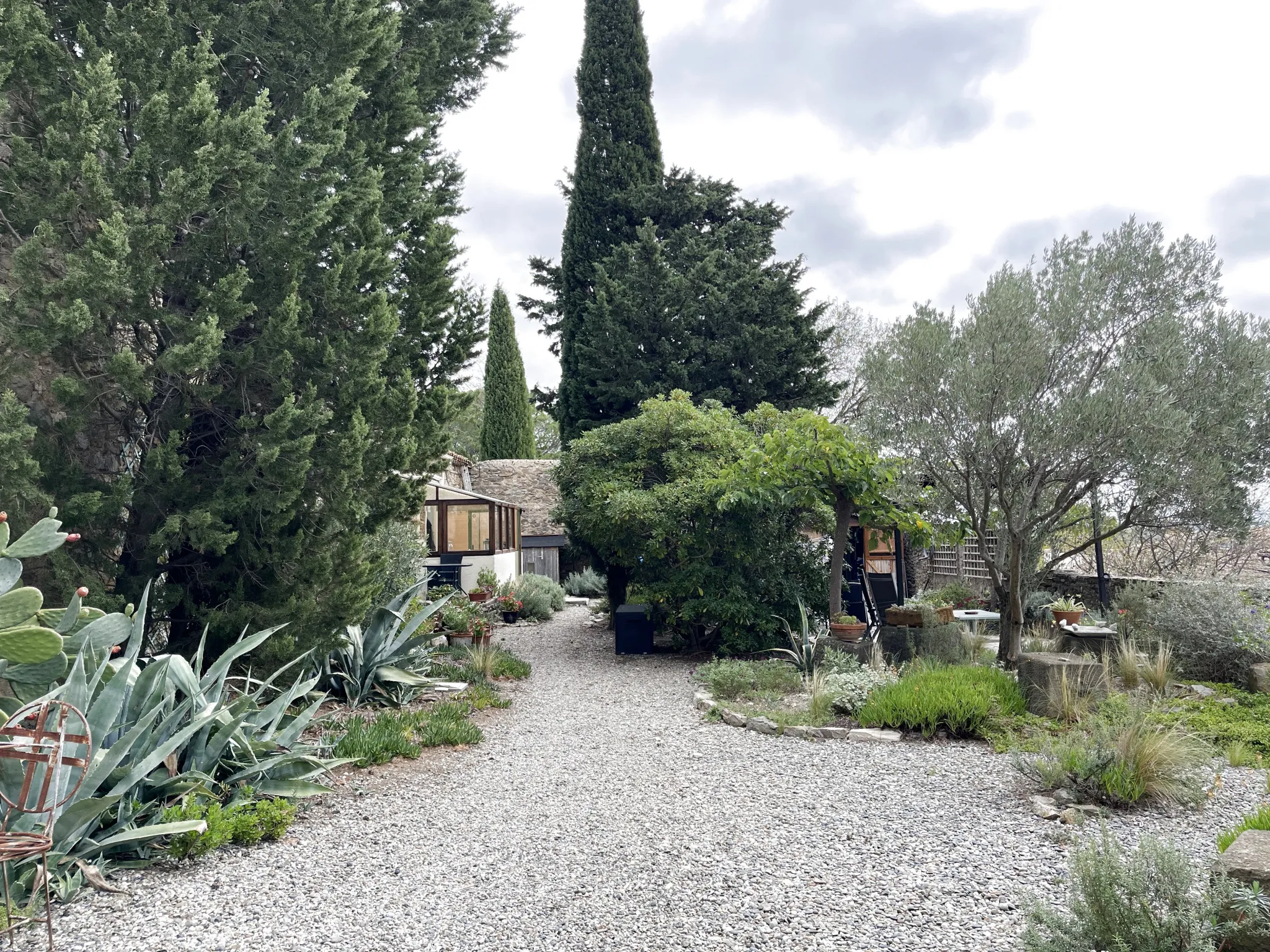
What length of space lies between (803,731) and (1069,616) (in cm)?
524

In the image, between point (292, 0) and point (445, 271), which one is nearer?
point (292, 0)

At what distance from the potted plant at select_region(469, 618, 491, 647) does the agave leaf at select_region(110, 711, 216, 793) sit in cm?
665

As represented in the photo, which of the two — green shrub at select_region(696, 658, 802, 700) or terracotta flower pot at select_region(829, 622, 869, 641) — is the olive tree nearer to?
terracotta flower pot at select_region(829, 622, 869, 641)

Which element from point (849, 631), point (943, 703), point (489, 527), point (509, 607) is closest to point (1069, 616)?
point (849, 631)

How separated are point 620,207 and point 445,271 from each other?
34.7 feet

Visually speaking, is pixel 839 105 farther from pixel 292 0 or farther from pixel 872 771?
pixel 872 771

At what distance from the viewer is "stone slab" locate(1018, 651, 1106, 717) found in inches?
231

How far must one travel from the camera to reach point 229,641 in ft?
19.5

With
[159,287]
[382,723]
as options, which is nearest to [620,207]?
[159,287]

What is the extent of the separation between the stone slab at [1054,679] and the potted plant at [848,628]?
248 cm

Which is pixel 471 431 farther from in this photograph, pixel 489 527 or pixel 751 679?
pixel 751 679

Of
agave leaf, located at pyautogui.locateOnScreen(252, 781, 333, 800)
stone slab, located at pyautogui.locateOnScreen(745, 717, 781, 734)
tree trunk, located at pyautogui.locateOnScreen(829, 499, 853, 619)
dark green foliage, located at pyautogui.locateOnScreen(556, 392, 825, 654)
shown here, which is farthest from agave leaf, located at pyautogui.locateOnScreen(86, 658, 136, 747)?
tree trunk, located at pyautogui.locateOnScreen(829, 499, 853, 619)

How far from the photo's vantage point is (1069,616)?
9375 mm

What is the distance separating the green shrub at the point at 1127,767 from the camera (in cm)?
400
